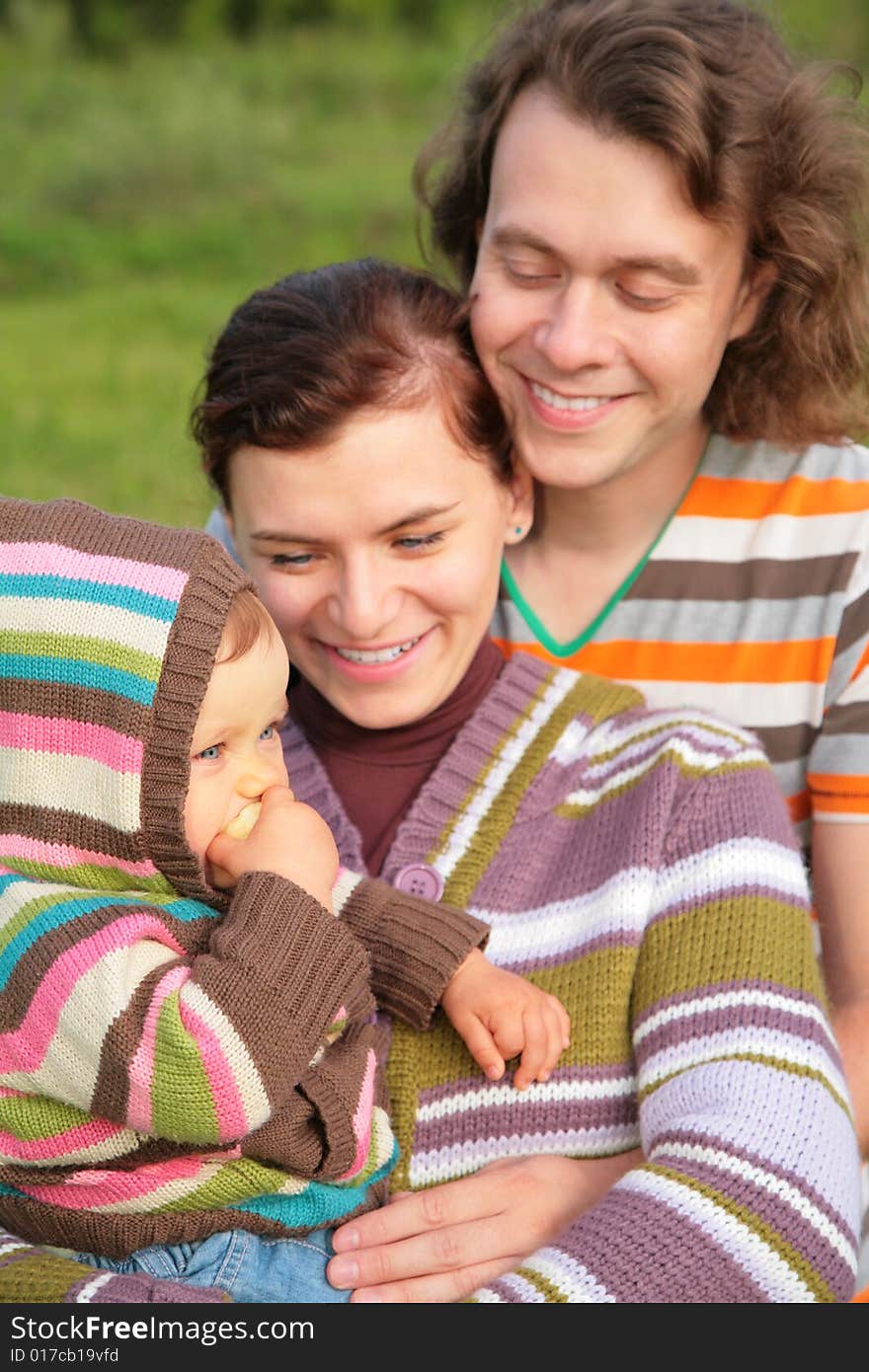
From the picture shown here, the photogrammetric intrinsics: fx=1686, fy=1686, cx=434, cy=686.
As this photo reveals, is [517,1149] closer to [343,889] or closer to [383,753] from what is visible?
[343,889]

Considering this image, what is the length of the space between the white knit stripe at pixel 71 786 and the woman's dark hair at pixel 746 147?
129 cm

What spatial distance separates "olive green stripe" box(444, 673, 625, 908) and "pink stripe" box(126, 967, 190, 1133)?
2.06ft

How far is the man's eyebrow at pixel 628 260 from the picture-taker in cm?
268

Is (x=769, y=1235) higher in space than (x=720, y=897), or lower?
lower

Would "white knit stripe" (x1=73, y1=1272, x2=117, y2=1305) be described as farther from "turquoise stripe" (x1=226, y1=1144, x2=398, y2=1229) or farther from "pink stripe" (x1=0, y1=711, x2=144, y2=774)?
"pink stripe" (x1=0, y1=711, x2=144, y2=774)

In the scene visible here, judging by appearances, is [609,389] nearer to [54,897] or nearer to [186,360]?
[54,897]

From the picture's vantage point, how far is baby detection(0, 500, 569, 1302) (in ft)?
6.17

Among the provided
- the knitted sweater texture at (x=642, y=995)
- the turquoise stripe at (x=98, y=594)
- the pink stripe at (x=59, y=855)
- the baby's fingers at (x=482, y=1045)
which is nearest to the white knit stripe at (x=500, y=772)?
A: the knitted sweater texture at (x=642, y=995)

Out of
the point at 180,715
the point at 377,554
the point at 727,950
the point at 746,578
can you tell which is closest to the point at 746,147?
the point at 746,578

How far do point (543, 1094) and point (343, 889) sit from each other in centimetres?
39

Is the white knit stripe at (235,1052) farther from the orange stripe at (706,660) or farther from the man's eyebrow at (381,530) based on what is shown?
the orange stripe at (706,660)

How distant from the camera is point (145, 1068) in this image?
185 centimetres

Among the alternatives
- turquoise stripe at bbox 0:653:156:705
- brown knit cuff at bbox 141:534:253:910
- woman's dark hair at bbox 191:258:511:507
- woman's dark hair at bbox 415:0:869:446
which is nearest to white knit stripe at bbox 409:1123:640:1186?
brown knit cuff at bbox 141:534:253:910

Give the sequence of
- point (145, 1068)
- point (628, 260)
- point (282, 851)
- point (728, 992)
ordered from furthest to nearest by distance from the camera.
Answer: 1. point (628, 260)
2. point (728, 992)
3. point (282, 851)
4. point (145, 1068)
